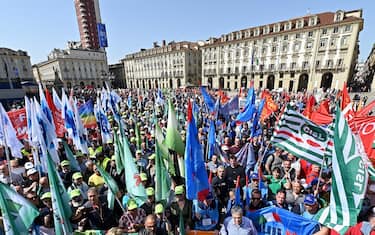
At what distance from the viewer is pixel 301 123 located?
375cm

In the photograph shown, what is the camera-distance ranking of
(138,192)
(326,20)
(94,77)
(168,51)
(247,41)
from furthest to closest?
(94,77) < (168,51) < (247,41) < (326,20) < (138,192)

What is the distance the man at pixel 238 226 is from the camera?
3.04 metres

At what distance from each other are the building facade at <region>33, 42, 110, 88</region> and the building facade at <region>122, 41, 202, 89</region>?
12.4m

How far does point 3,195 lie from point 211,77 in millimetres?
57618

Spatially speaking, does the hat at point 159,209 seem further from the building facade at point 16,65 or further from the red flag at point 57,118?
the building facade at point 16,65

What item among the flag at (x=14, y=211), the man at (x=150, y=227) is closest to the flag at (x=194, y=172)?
the man at (x=150, y=227)

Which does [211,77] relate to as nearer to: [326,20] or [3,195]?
[326,20]

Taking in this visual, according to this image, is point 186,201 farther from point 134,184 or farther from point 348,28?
point 348,28

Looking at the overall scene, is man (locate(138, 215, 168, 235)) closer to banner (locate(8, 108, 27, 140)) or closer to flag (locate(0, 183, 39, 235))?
flag (locate(0, 183, 39, 235))

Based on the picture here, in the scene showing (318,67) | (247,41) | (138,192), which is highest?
(247,41)

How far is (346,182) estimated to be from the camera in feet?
8.25

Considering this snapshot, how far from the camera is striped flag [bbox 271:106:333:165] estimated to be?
3.67m

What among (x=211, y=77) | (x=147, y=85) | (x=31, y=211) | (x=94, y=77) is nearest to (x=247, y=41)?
(x=211, y=77)

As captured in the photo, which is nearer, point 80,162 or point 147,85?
point 80,162
